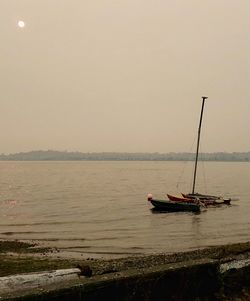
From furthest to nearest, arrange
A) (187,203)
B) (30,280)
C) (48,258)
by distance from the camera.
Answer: (187,203) → (48,258) → (30,280)

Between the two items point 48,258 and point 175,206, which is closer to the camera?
point 48,258

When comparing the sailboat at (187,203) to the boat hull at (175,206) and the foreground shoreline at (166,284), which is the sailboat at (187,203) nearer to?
the boat hull at (175,206)

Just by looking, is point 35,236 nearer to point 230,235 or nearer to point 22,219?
point 22,219

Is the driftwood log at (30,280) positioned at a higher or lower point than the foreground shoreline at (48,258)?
higher

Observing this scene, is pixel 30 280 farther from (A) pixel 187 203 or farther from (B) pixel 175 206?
(A) pixel 187 203

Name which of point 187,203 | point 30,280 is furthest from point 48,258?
point 187,203

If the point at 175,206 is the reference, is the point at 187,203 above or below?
above

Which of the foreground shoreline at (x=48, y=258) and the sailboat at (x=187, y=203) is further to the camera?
the sailboat at (x=187, y=203)

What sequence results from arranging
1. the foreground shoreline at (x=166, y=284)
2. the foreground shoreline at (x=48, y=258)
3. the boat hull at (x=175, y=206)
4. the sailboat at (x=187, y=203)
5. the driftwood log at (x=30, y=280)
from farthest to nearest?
1. the sailboat at (x=187, y=203)
2. the boat hull at (x=175, y=206)
3. the foreground shoreline at (x=48, y=258)
4. the driftwood log at (x=30, y=280)
5. the foreground shoreline at (x=166, y=284)

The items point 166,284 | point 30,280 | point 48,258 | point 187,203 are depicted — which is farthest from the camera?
point 187,203

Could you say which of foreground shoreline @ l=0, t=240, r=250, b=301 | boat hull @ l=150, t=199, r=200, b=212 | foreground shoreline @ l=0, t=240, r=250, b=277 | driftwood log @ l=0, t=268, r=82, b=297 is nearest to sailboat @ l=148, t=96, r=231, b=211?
boat hull @ l=150, t=199, r=200, b=212

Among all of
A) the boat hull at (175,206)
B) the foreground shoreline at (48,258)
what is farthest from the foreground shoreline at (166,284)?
the boat hull at (175,206)

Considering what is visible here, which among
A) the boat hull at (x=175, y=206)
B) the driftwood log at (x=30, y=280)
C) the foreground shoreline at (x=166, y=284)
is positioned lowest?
the boat hull at (x=175, y=206)

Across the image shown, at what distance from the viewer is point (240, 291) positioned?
6.53m
